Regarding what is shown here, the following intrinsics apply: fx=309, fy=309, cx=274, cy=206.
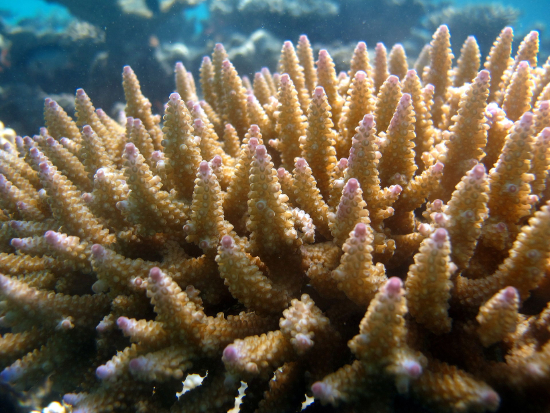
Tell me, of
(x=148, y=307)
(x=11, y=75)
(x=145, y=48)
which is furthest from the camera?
(x=145, y=48)

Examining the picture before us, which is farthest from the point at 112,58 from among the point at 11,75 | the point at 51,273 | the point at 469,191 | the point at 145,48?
the point at 469,191

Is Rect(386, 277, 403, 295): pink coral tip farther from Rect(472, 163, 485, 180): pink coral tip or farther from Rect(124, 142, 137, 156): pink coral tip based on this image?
Rect(124, 142, 137, 156): pink coral tip

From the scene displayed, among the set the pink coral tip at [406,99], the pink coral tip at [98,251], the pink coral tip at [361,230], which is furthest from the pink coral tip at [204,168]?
the pink coral tip at [406,99]

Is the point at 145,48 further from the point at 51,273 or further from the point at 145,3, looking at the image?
the point at 51,273

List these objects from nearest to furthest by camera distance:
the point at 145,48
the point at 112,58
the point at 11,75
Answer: the point at 11,75
the point at 112,58
the point at 145,48

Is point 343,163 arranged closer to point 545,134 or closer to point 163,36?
point 545,134

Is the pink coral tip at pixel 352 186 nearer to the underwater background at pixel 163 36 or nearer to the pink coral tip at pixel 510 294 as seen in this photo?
the pink coral tip at pixel 510 294
